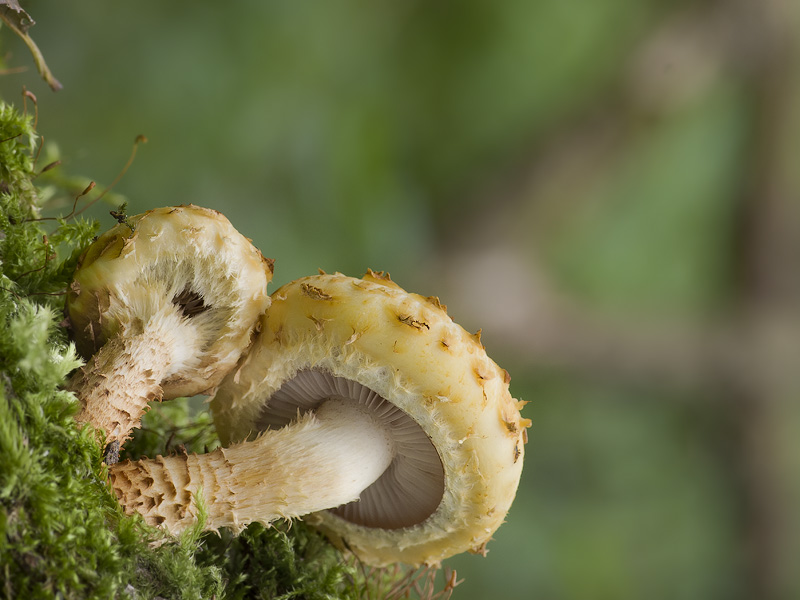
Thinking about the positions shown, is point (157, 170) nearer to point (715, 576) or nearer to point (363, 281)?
point (363, 281)

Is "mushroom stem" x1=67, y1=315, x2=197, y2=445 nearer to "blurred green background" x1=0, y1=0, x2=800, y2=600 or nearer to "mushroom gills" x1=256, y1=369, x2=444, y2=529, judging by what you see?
"mushroom gills" x1=256, y1=369, x2=444, y2=529

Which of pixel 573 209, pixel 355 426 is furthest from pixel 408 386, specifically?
pixel 573 209

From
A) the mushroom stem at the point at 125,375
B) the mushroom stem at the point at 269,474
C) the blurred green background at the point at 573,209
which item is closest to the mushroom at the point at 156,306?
the mushroom stem at the point at 125,375

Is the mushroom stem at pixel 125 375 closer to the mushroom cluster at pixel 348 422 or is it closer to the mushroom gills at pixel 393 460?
the mushroom cluster at pixel 348 422

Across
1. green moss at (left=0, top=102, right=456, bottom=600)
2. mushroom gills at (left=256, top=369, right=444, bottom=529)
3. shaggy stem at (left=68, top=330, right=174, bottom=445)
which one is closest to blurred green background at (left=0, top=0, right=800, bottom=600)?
green moss at (left=0, top=102, right=456, bottom=600)

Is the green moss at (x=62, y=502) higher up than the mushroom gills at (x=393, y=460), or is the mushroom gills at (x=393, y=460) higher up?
the mushroom gills at (x=393, y=460)

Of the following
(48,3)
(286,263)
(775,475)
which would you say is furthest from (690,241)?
(48,3)
